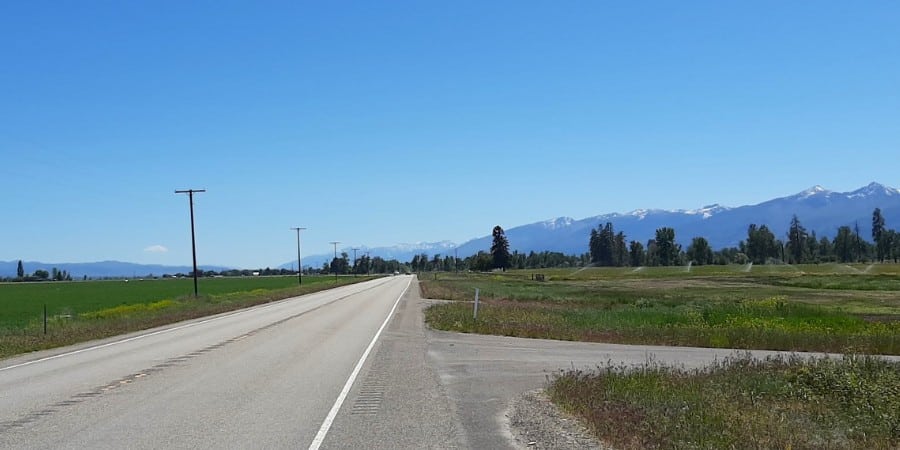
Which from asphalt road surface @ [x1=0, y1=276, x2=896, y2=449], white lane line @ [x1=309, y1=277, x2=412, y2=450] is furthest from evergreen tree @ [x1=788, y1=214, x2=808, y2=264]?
white lane line @ [x1=309, y1=277, x2=412, y2=450]

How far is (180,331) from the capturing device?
101 ft

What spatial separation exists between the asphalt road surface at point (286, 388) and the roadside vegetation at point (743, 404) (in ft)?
4.38

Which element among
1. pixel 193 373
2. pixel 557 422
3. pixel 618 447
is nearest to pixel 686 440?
Answer: pixel 618 447

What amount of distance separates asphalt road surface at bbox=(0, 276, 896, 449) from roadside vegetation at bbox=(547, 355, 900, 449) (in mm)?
1336

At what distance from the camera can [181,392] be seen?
1394cm

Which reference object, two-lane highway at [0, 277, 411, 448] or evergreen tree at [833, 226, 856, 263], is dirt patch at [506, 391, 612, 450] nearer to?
two-lane highway at [0, 277, 411, 448]

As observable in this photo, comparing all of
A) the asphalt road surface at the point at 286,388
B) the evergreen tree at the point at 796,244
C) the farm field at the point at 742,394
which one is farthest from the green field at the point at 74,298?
the evergreen tree at the point at 796,244

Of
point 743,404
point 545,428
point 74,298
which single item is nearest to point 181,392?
point 545,428

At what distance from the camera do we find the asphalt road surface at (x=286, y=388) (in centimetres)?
1018

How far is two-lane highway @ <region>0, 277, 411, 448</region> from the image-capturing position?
1012cm

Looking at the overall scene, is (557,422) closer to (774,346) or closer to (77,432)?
(77,432)

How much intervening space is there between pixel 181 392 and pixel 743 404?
29.7ft

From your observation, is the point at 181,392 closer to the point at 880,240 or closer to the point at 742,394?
the point at 742,394

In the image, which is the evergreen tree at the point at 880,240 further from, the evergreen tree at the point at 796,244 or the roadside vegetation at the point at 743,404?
the roadside vegetation at the point at 743,404
